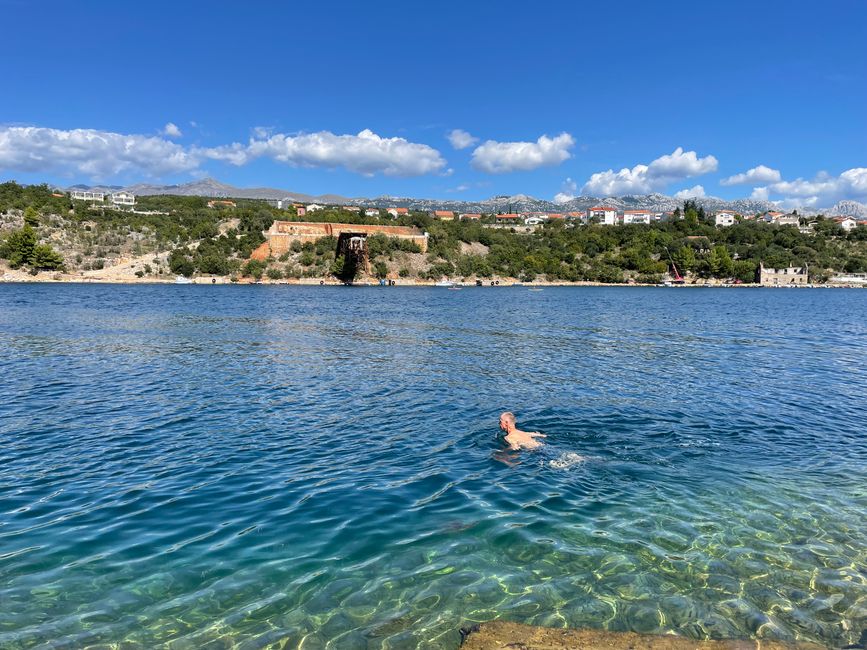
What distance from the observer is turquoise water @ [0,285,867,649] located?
6.13 meters

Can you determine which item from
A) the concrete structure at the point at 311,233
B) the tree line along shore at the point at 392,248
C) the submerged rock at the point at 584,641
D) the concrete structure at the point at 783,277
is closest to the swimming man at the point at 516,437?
the submerged rock at the point at 584,641

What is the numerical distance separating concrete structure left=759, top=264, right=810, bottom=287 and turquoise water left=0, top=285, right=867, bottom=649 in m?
141

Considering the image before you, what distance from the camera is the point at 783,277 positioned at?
14362 cm

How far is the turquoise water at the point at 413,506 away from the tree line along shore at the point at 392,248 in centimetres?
10610

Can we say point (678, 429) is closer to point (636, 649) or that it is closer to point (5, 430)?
point (636, 649)

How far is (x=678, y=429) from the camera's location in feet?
44.5

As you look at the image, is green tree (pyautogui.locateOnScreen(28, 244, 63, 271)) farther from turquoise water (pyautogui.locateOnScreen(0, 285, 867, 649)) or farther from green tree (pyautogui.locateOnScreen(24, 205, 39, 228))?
turquoise water (pyautogui.locateOnScreen(0, 285, 867, 649))

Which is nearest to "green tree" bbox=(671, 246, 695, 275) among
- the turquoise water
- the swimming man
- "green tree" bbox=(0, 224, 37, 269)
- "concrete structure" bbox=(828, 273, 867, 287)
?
"concrete structure" bbox=(828, 273, 867, 287)

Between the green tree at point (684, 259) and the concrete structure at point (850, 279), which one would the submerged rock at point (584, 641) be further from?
the concrete structure at point (850, 279)

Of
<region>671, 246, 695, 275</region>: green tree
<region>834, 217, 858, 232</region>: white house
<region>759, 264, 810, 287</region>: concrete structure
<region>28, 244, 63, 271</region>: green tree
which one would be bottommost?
<region>28, 244, 63, 271</region>: green tree

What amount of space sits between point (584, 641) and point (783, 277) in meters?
165

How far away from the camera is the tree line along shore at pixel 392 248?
377 ft

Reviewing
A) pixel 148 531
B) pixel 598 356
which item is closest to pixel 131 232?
pixel 598 356

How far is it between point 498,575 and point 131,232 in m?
141
